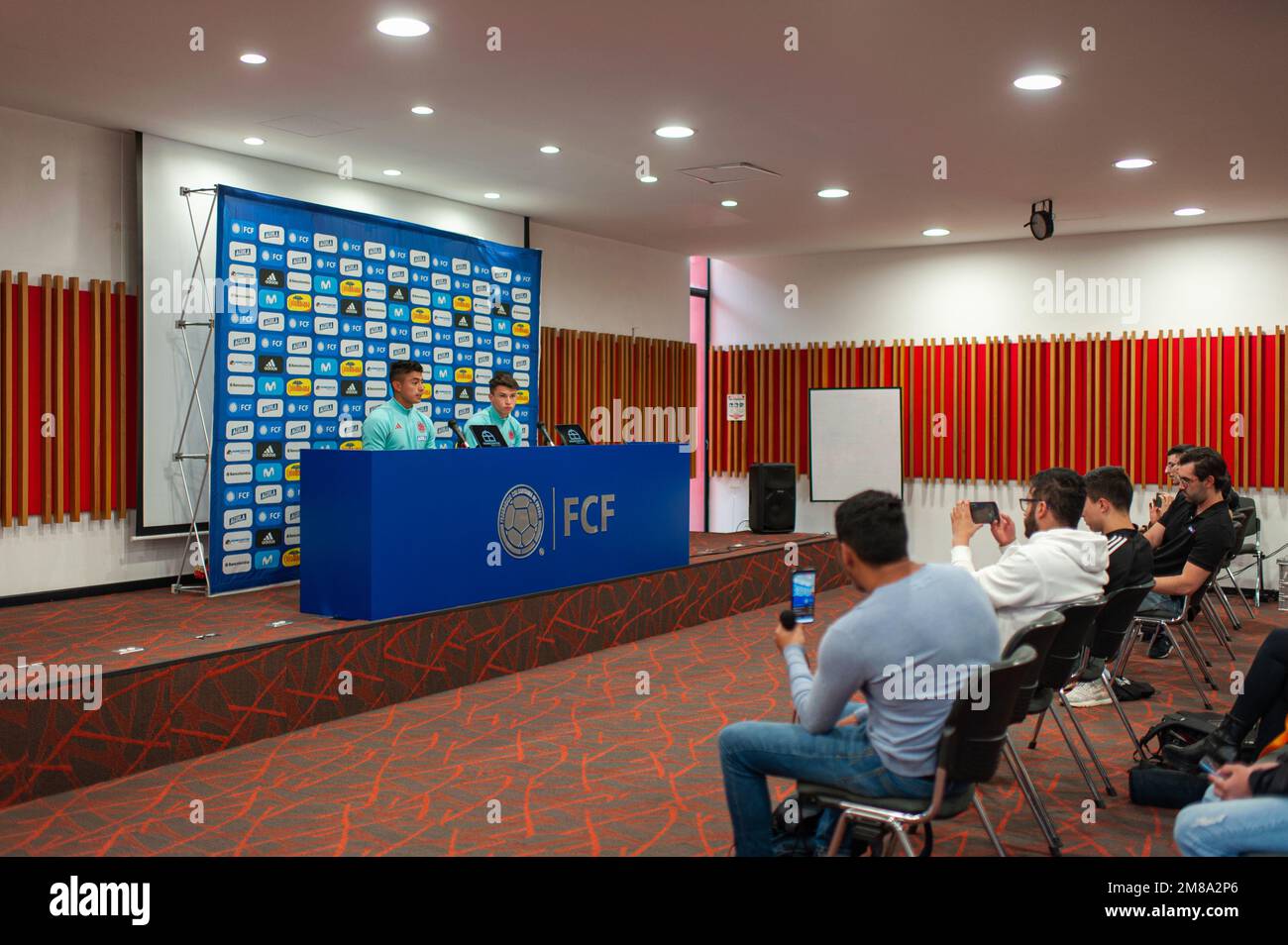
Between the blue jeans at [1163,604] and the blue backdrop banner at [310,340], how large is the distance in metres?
3.88

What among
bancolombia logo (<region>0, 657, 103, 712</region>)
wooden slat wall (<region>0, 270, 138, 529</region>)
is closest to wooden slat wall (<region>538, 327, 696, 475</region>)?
wooden slat wall (<region>0, 270, 138, 529</region>)

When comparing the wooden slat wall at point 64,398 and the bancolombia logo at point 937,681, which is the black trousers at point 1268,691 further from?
the wooden slat wall at point 64,398

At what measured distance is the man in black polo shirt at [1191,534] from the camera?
19.1 ft

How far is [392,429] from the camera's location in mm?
6887

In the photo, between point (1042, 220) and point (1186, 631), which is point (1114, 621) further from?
point (1042, 220)

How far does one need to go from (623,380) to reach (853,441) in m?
2.48

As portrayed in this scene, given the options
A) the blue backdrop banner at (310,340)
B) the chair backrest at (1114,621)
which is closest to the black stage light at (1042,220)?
the blue backdrop banner at (310,340)

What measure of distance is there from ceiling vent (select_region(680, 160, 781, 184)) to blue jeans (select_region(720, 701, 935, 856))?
534cm

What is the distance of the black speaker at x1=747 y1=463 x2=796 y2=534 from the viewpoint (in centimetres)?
1070

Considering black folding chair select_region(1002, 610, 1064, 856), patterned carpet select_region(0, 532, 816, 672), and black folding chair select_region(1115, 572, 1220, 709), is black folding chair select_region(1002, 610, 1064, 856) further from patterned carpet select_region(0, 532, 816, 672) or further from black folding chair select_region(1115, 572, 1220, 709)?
patterned carpet select_region(0, 532, 816, 672)

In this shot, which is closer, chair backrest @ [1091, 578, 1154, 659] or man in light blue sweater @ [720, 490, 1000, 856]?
man in light blue sweater @ [720, 490, 1000, 856]

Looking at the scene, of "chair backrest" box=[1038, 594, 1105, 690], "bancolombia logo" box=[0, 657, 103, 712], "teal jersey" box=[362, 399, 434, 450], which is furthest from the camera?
"teal jersey" box=[362, 399, 434, 450]

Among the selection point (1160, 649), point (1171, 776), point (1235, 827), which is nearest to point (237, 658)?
point (1171, 776)
